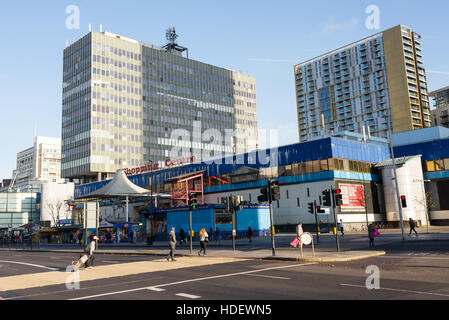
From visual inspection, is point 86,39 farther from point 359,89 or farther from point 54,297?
point 54,297

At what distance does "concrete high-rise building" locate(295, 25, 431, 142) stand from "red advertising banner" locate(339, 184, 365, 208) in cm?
5872

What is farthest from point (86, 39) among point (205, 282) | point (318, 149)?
point (205, 282)

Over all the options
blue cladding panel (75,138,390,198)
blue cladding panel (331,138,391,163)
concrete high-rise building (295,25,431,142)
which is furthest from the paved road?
concrete high-rise building (295,25,431,142)

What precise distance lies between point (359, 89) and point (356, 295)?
462 feet

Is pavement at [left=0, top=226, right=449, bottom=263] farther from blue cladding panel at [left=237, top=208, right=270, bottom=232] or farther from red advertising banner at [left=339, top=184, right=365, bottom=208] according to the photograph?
red advertising banner at [left=339, top=184, right=365, bottom=208]

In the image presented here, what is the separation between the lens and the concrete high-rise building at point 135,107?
10950cm

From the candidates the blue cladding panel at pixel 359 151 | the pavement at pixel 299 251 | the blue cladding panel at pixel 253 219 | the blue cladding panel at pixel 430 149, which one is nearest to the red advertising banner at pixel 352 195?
the blue cladding panel at pixel 359 151

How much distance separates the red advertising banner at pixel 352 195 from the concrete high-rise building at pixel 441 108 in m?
99.2

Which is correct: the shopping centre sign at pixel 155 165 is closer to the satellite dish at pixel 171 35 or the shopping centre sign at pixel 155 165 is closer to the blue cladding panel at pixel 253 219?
the blue cladding panel at pixel 253 219

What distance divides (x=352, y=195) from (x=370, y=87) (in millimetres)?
88837

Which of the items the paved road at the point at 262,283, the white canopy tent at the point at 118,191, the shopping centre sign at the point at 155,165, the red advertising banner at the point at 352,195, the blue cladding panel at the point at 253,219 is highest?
the shopping centre sign at the point at 155,165

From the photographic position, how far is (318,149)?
57625 millimetres

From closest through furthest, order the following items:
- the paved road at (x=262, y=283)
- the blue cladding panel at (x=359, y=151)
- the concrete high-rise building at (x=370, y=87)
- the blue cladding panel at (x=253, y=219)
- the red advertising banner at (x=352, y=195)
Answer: the paved road at (x=262, y=283)
the blue cladding panel at (x=253, y=219)
the red advertising banner at (x=352, y=195)
the blue cladding panel at (x=359, y=151)
the concrete high-rise building at (x=370, y=87)
